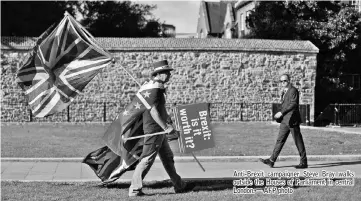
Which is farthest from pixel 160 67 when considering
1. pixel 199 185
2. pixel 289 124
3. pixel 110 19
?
pixel 110 19

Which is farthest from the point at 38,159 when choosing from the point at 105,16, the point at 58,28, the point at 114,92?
the point at 105,16

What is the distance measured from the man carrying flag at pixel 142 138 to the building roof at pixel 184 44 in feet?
47.2

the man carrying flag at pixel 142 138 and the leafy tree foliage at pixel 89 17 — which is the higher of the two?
the leafy tree foliage at pixel 89 17

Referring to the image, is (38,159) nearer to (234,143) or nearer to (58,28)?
(58,28)

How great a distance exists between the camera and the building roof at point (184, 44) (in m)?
22.3

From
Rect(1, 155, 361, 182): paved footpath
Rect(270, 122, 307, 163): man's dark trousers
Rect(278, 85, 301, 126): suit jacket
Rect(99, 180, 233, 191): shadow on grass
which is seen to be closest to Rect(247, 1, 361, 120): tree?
Rect(1, 155, 361, 182): paved footpath

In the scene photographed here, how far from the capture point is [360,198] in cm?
748

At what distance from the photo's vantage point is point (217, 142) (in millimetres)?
14891

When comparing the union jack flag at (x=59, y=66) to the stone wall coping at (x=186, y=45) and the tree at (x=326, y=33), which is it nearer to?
the stone wall coping at (x=186, y=45)

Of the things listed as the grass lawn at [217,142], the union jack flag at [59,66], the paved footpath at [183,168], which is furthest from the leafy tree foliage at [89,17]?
the union jack flag at [59,66]

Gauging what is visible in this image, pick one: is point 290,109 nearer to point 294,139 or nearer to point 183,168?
point 294,139

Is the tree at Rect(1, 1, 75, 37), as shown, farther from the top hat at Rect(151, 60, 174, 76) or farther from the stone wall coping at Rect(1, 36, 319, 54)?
the top hat at Rect(151, 60, 174, 76)

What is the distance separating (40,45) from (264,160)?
469 centimetres

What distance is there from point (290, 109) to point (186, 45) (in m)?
12.6
